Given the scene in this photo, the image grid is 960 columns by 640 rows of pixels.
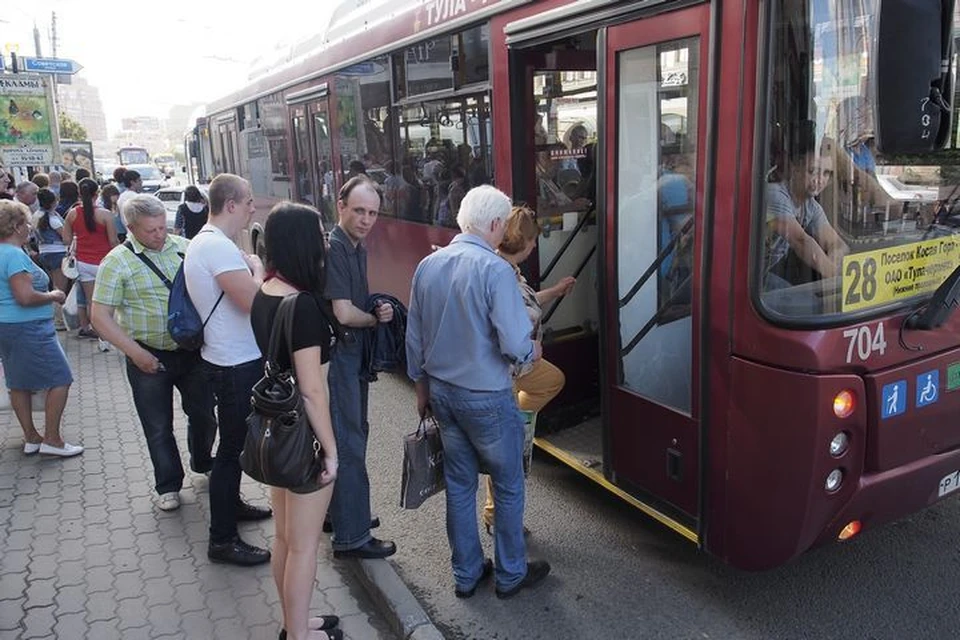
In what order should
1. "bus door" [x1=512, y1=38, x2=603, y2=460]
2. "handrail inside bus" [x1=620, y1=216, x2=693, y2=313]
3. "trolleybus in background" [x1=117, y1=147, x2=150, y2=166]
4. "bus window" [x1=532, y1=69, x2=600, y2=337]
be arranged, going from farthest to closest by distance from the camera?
"trolleybus in background" [x1=117, y1=147, x2=150, y2=166] → "bus window" [x1=532, y1=69, x2=600, y2=337] → "bus door" [x1=512, y1=38, x2=603, y2=460] → "handrail inside bus" [x1=620, y1=216, x2=693, y2=313]

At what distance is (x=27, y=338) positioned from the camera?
4.76 metres

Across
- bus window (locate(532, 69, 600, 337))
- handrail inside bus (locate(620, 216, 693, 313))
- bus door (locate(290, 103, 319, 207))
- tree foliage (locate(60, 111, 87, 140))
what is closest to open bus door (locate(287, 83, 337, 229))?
bus door (locate(290, 103, 319, 207))

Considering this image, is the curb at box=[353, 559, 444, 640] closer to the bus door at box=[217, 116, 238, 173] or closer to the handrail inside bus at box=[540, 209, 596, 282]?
the handrail inside bus at box=[540, 209, 596, 282]

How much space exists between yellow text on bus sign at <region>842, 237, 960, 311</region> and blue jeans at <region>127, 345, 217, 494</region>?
9.40ft

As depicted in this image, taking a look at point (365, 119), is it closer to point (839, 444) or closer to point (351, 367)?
point (351, 367)

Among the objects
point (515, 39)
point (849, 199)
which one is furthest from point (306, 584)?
point (515, 39)

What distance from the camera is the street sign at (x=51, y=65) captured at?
19.8 m

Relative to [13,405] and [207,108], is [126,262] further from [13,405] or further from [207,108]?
[207,108]

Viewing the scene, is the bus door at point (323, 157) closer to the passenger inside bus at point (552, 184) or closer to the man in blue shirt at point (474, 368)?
the passenger inside bus at point (552, 184)

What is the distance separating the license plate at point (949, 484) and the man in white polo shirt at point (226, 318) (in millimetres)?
2906

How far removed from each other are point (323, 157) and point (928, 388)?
19.6ft

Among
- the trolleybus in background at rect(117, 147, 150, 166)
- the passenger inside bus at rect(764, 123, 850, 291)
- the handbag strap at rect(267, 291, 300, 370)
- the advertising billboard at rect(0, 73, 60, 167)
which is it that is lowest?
the handbag strap at rect(267, 291, 300, 370)

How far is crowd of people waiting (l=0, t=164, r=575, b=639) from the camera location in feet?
8.86

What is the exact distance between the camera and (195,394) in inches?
159
